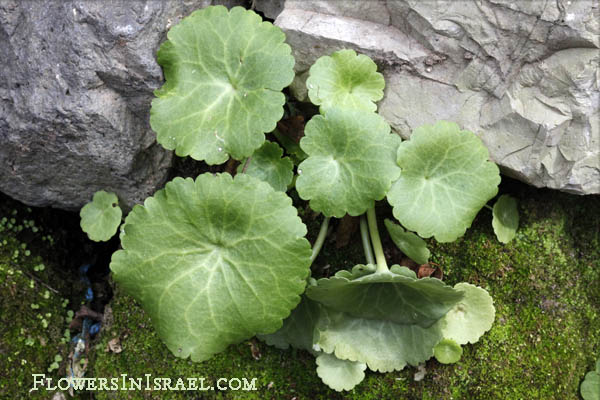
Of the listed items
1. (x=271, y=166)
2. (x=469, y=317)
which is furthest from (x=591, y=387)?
(x=271, y=166)

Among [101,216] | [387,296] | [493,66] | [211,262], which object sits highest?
[493,66]

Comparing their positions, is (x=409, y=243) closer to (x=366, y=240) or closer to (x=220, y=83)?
(x=366, y=240)

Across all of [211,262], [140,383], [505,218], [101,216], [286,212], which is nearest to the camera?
[286,212]

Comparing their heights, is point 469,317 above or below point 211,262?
below

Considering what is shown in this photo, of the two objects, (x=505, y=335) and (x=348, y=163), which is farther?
(x=505, y=335)

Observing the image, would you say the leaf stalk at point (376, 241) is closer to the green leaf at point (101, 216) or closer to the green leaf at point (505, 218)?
the green leaf at point (505, 218)

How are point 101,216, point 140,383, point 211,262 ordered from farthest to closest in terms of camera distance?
point 101,216, point 140,383, point 211,262
